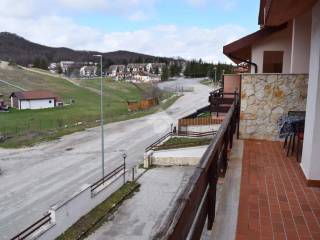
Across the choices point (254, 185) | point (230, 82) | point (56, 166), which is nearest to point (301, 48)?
point (254, 185)

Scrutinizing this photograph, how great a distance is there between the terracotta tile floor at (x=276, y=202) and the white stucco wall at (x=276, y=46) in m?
5.68

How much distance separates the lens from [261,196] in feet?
13.8

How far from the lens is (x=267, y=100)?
7.98 meters

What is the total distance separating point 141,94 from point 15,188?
5909 cm

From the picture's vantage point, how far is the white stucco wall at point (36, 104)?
51.3 m

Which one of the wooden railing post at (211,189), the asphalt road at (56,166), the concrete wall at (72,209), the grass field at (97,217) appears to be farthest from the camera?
the asphalt road at (56,166)

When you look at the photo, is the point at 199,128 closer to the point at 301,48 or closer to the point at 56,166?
the point at 56,166

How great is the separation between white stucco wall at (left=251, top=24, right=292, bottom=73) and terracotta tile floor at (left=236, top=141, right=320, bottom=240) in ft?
18.6

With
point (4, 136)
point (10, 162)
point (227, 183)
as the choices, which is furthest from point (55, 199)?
point (4, 136)

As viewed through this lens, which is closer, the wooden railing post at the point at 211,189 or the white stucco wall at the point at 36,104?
the wooden railing post at the point at 211,189

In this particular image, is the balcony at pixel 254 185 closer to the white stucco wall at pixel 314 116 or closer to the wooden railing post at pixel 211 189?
the wooden railing post at pixel 211 189

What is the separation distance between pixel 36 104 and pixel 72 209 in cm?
4358

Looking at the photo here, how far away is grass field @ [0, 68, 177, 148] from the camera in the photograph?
1314 inches

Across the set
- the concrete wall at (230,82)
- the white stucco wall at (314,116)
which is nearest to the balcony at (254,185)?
the white stucco wall at (314,116)
